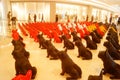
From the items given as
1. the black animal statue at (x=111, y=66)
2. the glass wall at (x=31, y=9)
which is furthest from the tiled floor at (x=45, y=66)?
the glass wall at (x=31, y=9)

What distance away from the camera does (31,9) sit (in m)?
25.6

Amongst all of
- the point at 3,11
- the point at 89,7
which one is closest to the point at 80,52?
the point at 3,11

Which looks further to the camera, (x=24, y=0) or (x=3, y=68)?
(x=24, y=0)

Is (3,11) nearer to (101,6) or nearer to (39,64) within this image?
(101,6)

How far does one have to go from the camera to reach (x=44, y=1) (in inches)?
920

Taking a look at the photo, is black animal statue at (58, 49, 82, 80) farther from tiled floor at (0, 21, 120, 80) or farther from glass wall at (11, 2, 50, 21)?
glass wall at (11, 2, 50, 21)

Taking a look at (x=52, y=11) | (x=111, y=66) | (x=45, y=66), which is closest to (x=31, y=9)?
(x=52, y=11)

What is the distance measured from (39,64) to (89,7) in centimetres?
2469

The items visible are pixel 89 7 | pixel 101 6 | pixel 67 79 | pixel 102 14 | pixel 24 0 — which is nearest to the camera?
pixel 67 79

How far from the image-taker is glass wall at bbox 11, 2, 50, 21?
24.5 metres

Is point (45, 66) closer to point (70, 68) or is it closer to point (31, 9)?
point (70, 68)

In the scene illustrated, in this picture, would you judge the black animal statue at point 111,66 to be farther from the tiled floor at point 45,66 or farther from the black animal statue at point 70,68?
the black animal statue at point 70,68

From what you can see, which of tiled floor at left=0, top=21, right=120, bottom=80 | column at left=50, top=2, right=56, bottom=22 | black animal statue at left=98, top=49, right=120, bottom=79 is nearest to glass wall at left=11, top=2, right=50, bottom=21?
column at left=50, top=2, right=56, bottom=22

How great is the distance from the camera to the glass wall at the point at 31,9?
80.3 ft
